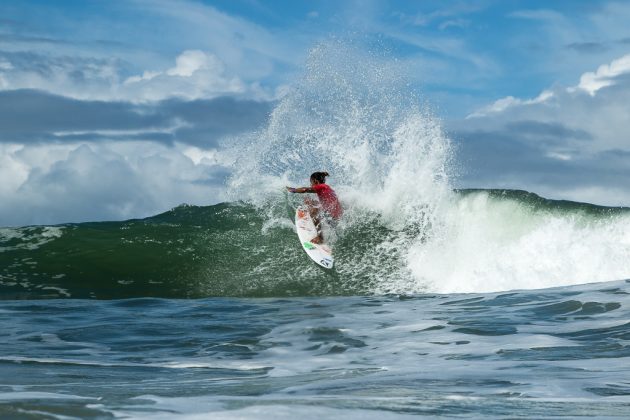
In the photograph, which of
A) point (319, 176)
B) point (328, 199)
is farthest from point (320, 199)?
point (319, 176)

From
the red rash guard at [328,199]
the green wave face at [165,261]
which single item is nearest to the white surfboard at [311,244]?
the green wave face at [165,261]

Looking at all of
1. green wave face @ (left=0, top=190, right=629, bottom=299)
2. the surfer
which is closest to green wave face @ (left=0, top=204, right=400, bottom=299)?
green wave face @ (left=0, top=190, right=629, bottom=299)

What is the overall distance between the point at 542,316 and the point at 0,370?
554cm

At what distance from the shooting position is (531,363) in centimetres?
564

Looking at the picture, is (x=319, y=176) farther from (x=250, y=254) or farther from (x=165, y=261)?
(x=165, y=261)

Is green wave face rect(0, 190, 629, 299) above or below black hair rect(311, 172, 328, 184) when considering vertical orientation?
below

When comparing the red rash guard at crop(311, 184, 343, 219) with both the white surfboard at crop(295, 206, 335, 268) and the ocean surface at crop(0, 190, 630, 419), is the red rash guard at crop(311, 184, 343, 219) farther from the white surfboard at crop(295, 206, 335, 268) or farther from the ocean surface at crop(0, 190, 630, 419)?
the ocean surface at crop(0, 190, 630, 419)

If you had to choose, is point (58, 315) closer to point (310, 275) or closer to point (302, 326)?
point (302, 326)

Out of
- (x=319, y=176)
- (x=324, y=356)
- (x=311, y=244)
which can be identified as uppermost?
(x=319, y=176)

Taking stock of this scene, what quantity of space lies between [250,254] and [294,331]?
705 cm

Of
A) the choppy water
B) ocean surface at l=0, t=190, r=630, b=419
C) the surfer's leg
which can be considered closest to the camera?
the choppy water

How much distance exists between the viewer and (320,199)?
46.0 ft

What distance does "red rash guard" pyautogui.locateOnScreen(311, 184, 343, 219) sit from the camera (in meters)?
13.9

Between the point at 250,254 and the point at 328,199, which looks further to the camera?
the point at 250,254
